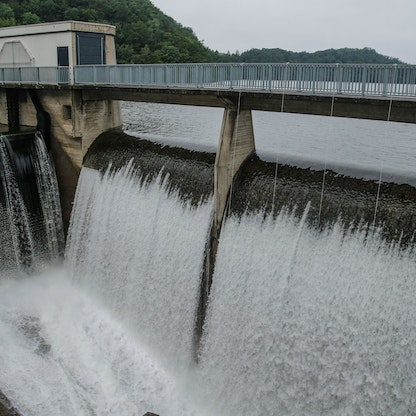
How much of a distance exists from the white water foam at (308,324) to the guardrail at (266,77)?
135 inches

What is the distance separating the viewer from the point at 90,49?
2178 centimetres

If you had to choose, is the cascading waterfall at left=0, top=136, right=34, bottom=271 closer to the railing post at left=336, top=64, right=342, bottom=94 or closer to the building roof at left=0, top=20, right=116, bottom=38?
the building roof at left=0, top=20, right=116, bottom=38

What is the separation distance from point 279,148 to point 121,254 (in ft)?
26.4

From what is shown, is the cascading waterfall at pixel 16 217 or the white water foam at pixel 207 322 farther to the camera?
the cascading waterfall at pixel 16 217

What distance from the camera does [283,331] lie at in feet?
42.2

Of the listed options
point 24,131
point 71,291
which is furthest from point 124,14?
point 71,291

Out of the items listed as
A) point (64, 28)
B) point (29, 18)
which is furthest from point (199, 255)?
point (29, 18)

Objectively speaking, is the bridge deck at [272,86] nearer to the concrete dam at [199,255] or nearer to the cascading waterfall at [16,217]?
the concrete dam at [199,255]

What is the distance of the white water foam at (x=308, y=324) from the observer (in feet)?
36.9

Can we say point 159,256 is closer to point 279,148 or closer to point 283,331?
point 283,331

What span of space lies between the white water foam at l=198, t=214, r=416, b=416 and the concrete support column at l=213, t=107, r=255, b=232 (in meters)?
0.69

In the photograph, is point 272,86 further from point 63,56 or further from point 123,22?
point 123,22

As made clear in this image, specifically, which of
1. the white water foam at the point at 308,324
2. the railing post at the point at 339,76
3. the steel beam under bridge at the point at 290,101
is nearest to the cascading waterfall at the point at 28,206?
the steel beam under bridge at the point at 290,101

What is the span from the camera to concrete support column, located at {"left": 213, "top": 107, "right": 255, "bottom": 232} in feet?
49.6
